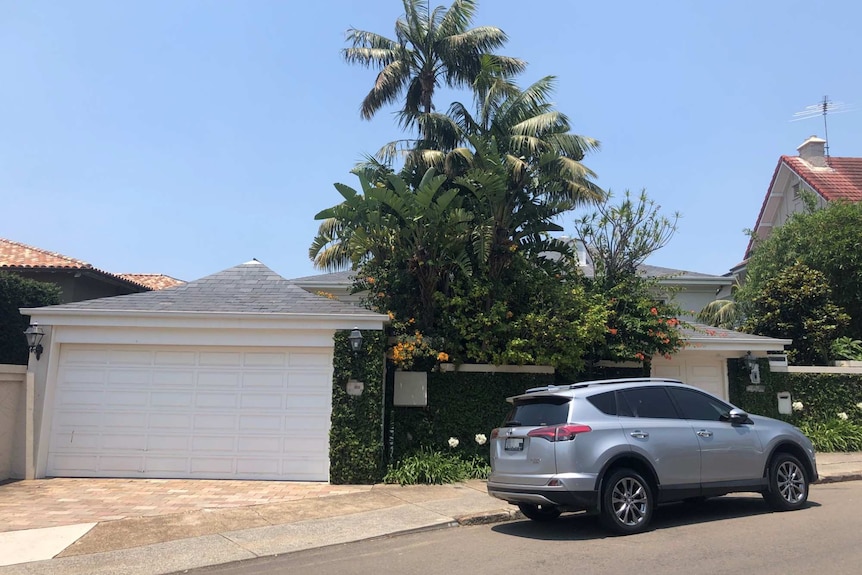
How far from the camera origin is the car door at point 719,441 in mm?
8047

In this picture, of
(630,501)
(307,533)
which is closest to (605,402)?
(630,501)

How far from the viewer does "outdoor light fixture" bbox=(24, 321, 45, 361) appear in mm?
11688

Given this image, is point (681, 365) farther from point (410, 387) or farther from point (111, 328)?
point (111, 328)

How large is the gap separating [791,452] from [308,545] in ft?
21.2

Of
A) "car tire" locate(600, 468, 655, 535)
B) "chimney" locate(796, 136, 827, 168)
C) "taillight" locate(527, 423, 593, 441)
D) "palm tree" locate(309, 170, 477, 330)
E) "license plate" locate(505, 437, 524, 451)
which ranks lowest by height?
"car tire" locate(600, 468, 655, 535)

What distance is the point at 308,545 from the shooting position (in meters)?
7.65

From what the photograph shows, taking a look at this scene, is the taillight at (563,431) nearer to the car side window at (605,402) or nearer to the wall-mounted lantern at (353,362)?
the car side window at (605,402)

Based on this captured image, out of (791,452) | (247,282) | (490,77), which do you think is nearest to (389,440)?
(247,282)

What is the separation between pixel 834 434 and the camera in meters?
14.8

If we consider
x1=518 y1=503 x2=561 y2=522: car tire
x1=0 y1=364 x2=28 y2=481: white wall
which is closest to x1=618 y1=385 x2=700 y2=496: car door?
x1=518 y1=503 x2=561 y2=522: car tire

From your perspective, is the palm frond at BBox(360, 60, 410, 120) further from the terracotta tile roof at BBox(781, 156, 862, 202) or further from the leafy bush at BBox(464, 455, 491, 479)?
the terracotta tile roof at BBox(781, 156, 862, 202)

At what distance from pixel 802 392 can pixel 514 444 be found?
1078 cm

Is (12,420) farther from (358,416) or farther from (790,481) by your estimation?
(790,481)

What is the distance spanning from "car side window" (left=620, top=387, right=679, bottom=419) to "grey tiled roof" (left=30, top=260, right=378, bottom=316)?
17.5 ft
